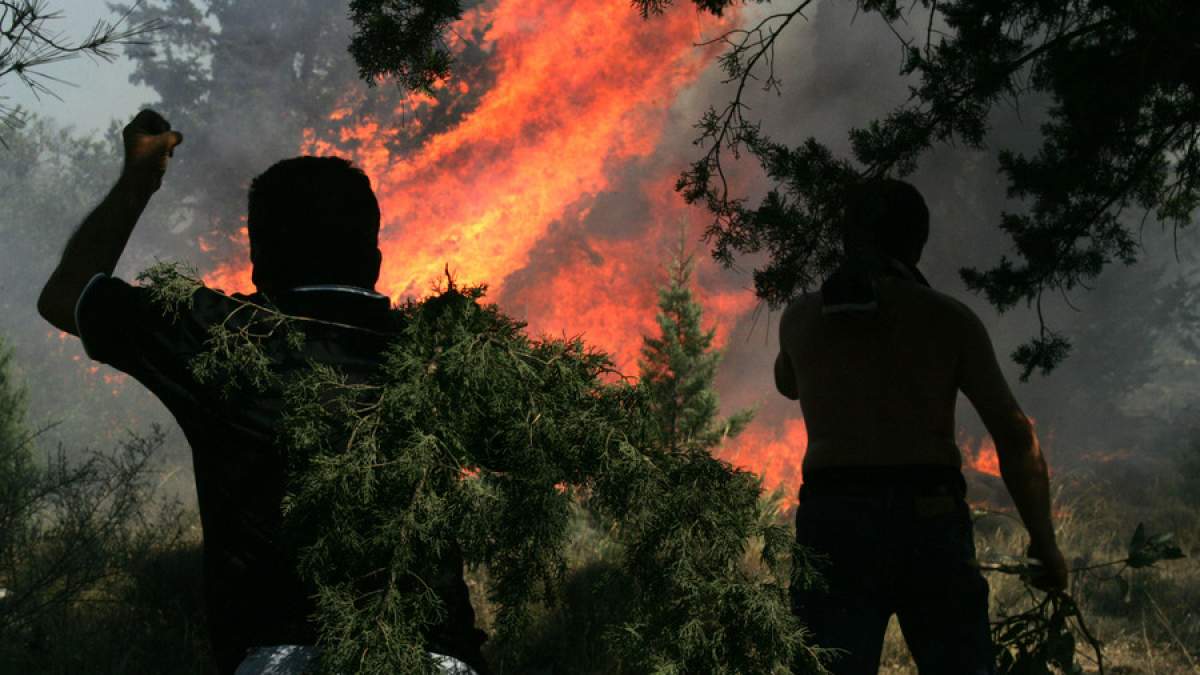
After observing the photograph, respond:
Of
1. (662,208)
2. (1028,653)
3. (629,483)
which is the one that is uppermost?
(662,208)

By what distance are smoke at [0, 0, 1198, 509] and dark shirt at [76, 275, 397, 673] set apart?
18966 mm

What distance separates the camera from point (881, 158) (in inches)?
213

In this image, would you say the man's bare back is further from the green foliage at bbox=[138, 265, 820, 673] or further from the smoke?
the smoke

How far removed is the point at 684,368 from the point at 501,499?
10.4m

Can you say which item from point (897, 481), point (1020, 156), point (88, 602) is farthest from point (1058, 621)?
point (88, 602)

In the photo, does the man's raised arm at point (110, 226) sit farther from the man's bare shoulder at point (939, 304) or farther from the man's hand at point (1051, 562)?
the man's hand at point (1051, 562)

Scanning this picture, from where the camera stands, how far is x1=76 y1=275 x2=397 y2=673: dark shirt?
195 centimetres

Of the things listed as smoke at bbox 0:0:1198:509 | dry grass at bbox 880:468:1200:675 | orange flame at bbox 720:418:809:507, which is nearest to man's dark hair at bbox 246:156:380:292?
dry grass at bbox 880:468:1200:675

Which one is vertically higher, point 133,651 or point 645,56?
point 645,56

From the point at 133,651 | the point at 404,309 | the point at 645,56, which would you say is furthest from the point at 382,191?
the point at 404,309

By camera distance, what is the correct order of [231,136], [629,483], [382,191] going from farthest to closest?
[231,136] < [382,191] < [629,483]

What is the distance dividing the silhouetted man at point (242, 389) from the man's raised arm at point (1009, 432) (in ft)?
5.89

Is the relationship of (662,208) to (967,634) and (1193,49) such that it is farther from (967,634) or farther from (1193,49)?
(967,634)

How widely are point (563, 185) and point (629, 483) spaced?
86.7 feet
